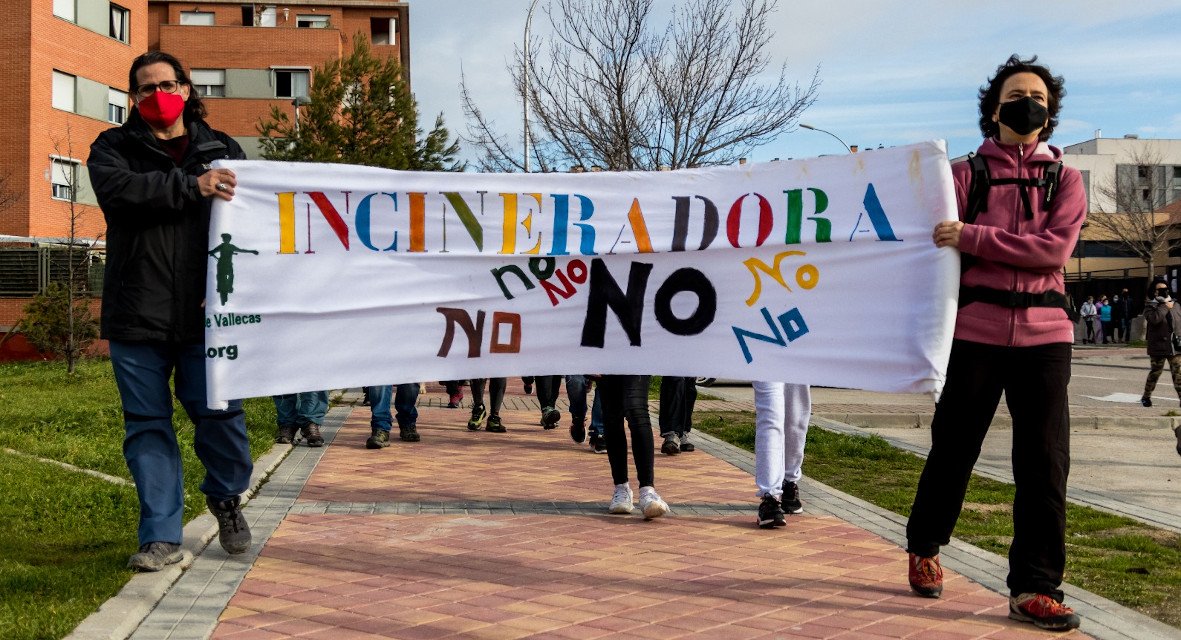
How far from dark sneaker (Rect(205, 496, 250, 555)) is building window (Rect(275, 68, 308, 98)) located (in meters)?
51.8

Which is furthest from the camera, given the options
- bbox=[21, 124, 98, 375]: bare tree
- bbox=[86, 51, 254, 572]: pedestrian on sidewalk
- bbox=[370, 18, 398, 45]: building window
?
bbox=[370, 18, 398, 45]: building window

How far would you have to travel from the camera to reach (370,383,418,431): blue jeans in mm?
10880

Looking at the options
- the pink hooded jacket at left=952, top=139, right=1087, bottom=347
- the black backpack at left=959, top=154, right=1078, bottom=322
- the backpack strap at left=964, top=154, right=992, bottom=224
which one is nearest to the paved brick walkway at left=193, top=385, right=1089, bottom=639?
the pink hooded jacket at left=952, top=139, right=1087, bottom=347

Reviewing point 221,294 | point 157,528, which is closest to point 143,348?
point 221,294

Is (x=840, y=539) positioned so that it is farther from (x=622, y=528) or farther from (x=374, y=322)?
(x=374, y=322)

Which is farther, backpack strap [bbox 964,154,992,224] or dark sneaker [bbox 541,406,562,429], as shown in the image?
dark sneaker [bbox 541,406,562,429]

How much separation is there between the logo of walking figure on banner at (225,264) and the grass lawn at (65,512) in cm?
126

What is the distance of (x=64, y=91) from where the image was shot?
42406 millimetres

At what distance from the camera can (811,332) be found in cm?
565

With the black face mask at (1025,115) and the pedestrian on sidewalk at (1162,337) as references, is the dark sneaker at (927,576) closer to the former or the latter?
the black face mask at (1025,115)

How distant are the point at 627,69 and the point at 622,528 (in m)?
19.5

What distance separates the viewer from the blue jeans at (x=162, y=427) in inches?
217

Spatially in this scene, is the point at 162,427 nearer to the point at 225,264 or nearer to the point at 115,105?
the point at 225,264

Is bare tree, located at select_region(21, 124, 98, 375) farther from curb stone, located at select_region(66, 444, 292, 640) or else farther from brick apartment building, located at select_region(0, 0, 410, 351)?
curb stone, located at select_region(66, 444, 292, 640)
